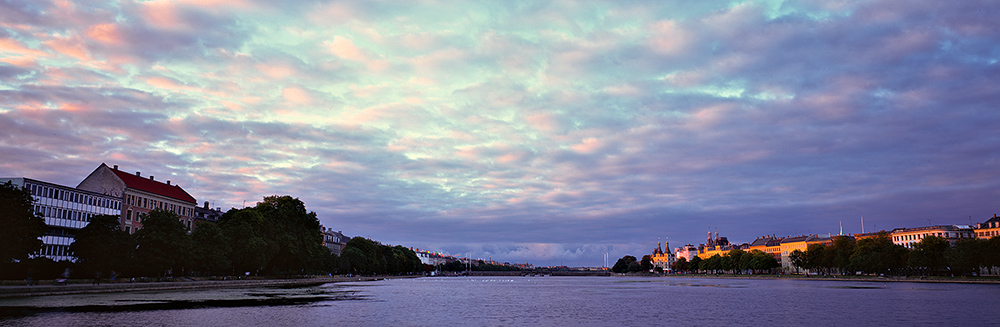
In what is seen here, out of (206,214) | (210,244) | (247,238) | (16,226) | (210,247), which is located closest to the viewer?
(16,226)

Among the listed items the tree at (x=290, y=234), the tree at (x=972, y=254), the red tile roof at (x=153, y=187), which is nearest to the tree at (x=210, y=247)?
the tree at (x=290, y=234)

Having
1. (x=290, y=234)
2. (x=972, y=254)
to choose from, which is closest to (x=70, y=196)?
(x=290, y=234)

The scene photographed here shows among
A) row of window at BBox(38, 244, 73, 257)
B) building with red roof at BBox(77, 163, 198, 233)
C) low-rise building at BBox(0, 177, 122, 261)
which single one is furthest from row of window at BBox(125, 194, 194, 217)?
row of window at BBox(38, 244, 73, 257)

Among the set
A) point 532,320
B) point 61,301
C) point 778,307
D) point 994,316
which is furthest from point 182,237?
point 994,316

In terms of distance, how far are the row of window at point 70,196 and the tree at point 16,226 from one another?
115ft

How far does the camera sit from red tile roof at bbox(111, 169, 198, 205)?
133 meters

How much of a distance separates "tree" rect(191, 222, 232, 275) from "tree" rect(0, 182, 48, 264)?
29689 millimetres

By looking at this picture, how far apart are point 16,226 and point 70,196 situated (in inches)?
2008

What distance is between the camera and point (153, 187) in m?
144

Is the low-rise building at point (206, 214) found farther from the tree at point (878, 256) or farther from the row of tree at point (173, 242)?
the tree at point (878, 256)

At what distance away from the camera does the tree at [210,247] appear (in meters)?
106

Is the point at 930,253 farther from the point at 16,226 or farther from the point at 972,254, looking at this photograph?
the point at 16,226

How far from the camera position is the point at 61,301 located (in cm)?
6184

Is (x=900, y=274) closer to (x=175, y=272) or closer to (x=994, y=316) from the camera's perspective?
(x=994, y=316)
